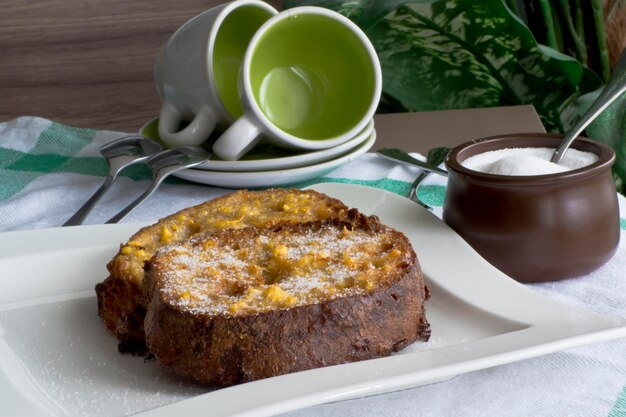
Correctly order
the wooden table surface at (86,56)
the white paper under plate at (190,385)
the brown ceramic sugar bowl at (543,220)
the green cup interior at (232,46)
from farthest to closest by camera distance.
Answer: the wooden table surface at (86,56) → the green cup interior at (232,46) → the brown ceramic sugar bowl at (543,220) → the white paper under plate at (190,385)

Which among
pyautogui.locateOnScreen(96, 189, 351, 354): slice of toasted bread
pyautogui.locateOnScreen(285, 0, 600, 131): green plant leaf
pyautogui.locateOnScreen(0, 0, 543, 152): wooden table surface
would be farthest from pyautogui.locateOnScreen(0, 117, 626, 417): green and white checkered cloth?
pyautogui.locateOnScreen(0, 0, 543, 152): wooden table surface

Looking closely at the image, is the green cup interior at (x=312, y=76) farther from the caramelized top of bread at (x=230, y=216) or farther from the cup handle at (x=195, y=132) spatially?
the caramelized top of bread at (x=230, y=216)

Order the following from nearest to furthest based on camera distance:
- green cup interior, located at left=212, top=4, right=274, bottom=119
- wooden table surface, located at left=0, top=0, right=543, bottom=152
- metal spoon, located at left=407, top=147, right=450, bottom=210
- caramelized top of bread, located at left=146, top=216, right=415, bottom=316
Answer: caramelized top of bread, located at left=146, top=216, right=415, bottom=316 < metal spoon, located at left=407, top=147, right=450, bottom=210 < green cup interior, located at left=212, top=4, right=274, bottom=119 < wooden table surface, located at left=0, top=0, right=543, bottom=152

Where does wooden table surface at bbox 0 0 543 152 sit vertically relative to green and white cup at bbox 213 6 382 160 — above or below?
below

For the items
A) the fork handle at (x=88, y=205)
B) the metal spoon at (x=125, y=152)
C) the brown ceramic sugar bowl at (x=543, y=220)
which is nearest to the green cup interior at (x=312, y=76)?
the metal spoon at (x=125, y=152)

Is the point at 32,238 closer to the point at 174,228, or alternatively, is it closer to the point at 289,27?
the point at 174,228

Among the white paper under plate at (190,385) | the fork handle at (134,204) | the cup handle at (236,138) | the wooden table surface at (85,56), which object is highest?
the white paper under plate at (190,385)

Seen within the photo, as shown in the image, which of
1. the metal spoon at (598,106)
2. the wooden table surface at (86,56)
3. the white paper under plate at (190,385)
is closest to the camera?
the white paper under plate at (190,385)

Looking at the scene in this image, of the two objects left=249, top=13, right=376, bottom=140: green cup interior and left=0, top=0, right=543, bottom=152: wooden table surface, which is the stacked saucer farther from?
left=0, top=0, right=543, bottom=152: wooden table surface
